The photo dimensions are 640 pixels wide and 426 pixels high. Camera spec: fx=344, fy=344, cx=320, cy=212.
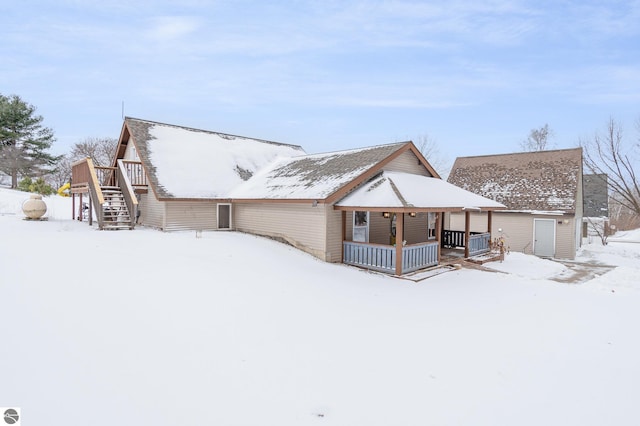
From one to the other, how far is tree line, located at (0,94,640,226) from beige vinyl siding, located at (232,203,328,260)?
23.6 m

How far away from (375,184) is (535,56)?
54.5ft

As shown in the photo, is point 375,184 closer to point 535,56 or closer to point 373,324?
point 373,324

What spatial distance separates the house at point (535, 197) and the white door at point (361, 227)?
1063 cm

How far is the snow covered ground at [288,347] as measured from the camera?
394 centimetres

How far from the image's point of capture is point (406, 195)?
11906 millimetres

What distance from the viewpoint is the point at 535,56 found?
2134cm

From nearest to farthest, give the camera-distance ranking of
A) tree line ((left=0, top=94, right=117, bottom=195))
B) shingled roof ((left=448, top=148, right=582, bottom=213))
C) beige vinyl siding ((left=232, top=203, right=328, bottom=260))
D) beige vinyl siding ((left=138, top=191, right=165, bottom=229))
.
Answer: beige vinyl siding ((left=232, top=203, right=328, bottom=260)) → beige vinyl siding ((left=138, top=191, right=165, bottom=229)) → shingled roof ((left=448, top=148, right=582, bottom=213)) → tree line ((left=0, top=94, right=117, bottom=195))

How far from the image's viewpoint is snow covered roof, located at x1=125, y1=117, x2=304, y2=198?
16.3m

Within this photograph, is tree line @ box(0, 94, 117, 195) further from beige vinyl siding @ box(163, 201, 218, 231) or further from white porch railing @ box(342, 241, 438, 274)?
white porch railing @ box(342, 241, 438, 274)

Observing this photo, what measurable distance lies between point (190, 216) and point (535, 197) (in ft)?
63.8

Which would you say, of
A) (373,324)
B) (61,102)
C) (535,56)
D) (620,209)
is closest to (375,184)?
(373,324)

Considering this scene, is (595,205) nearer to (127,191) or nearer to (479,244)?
(479,244)

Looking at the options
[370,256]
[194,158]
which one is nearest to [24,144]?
[194,158]

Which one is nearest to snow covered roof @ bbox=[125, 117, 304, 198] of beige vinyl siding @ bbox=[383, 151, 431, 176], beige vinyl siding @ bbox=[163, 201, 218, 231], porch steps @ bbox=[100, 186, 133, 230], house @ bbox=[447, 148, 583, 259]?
beige vinyl siding @ bbox=[163, 201, 218, 231]
